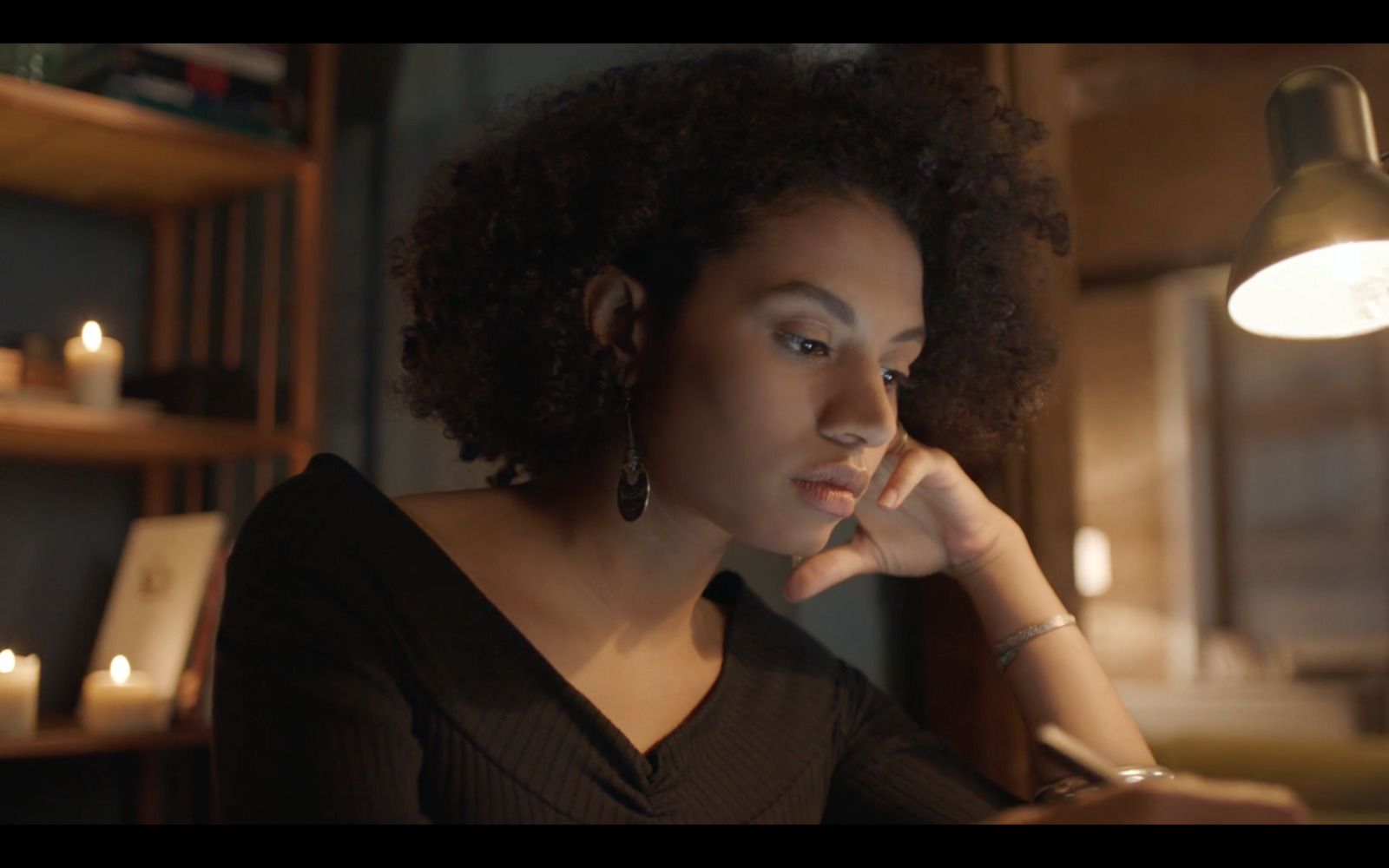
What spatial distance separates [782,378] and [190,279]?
65.3 inches

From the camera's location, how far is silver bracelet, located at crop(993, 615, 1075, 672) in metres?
1.35

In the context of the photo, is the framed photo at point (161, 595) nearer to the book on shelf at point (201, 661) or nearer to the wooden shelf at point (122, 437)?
the book on shelf at point (201, 661)

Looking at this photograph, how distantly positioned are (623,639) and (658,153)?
460 millimetres

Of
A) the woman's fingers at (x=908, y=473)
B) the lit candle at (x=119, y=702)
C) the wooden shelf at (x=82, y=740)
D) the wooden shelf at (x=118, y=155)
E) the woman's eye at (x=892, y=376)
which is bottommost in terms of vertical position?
the wooden shelf at (x=82, y=740)

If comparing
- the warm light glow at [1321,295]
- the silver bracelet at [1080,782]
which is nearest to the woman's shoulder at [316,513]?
the silver bracelet at [1080,782]

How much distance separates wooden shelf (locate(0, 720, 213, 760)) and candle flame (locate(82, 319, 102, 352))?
57 cm

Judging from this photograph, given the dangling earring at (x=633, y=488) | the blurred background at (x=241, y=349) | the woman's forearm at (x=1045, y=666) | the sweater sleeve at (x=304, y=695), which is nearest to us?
the sweater sleeve at (x=304, y=695)

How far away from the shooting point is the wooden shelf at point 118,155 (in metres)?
1.93

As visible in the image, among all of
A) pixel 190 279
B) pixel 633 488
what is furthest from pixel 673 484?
pixel 190 279

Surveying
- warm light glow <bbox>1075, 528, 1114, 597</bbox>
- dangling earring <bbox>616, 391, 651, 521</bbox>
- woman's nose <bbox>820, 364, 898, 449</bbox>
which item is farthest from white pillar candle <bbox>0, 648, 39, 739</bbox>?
warm light glow <bbox>1075, 528, 1114, 597</bbox>

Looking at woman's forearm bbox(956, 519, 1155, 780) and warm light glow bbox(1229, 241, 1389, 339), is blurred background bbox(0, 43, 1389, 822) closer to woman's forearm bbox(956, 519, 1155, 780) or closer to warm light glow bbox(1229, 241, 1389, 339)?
woman's forearm bbox(956, 519, 1155, 780)

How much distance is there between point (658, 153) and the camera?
1.21m

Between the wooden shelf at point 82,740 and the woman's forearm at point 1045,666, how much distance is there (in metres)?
1.21
